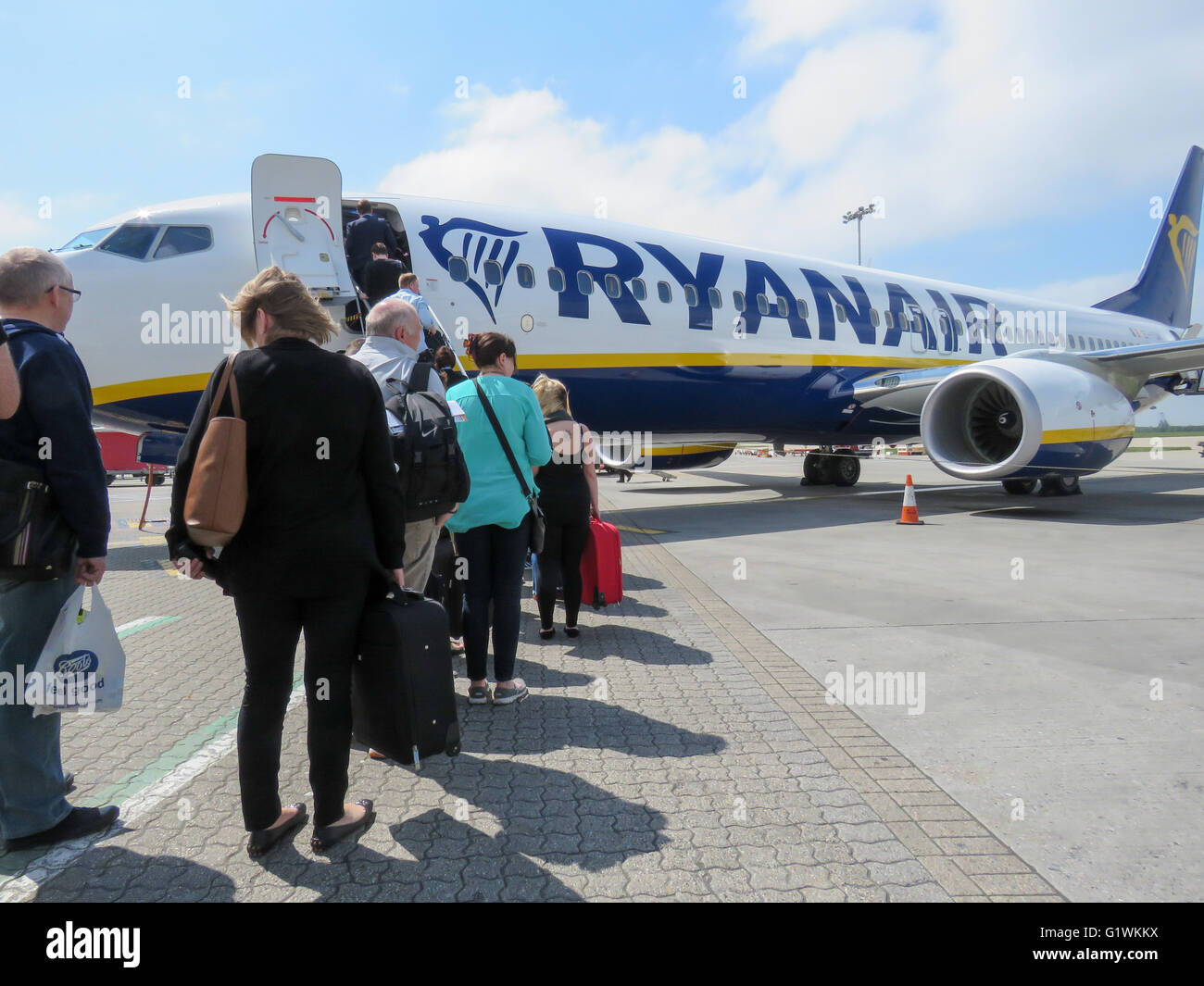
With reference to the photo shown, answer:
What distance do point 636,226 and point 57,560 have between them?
9.34m

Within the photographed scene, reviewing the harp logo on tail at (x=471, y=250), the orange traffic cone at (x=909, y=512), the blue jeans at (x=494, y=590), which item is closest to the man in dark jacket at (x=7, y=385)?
the blue jeans at (x=494, y=590)

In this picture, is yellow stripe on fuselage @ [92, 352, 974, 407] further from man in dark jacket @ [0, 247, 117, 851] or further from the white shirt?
man in dark jacket @ [0, 247, 117, 851]

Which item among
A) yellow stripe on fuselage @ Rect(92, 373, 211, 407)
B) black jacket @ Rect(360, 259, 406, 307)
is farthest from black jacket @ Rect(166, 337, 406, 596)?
yellow stripe on fuselage @ Rect(92, 373, 211, 407)

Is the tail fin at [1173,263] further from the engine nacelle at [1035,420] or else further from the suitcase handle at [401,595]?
the suitcase handle at [401,595]

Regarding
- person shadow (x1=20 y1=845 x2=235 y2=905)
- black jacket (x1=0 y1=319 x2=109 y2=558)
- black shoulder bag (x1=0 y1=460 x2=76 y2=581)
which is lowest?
person shadow (x1=20 y1=845 x2=235 y2=905)

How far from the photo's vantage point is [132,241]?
720cm

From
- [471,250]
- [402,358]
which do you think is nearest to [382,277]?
[471,250]

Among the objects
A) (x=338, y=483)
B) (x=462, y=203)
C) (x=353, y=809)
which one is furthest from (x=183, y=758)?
(x=462, y=203)

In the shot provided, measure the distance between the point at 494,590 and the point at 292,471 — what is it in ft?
5.49

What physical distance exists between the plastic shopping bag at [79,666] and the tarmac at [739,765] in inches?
19.1

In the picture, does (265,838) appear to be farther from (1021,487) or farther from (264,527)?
(1021,487)

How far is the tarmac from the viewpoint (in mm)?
2256

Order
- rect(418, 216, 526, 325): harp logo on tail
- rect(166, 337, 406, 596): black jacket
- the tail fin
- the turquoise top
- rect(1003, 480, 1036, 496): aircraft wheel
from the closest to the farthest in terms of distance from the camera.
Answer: rect(166, 337, 406, 596): black jacket < the turquoise top < rect(418, 216, 526, 325): harp logo on tail < rect(1003, 480, 1036, 496): aircraft wheel < the tail fin

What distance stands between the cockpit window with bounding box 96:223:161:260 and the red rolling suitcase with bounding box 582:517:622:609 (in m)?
5.18
